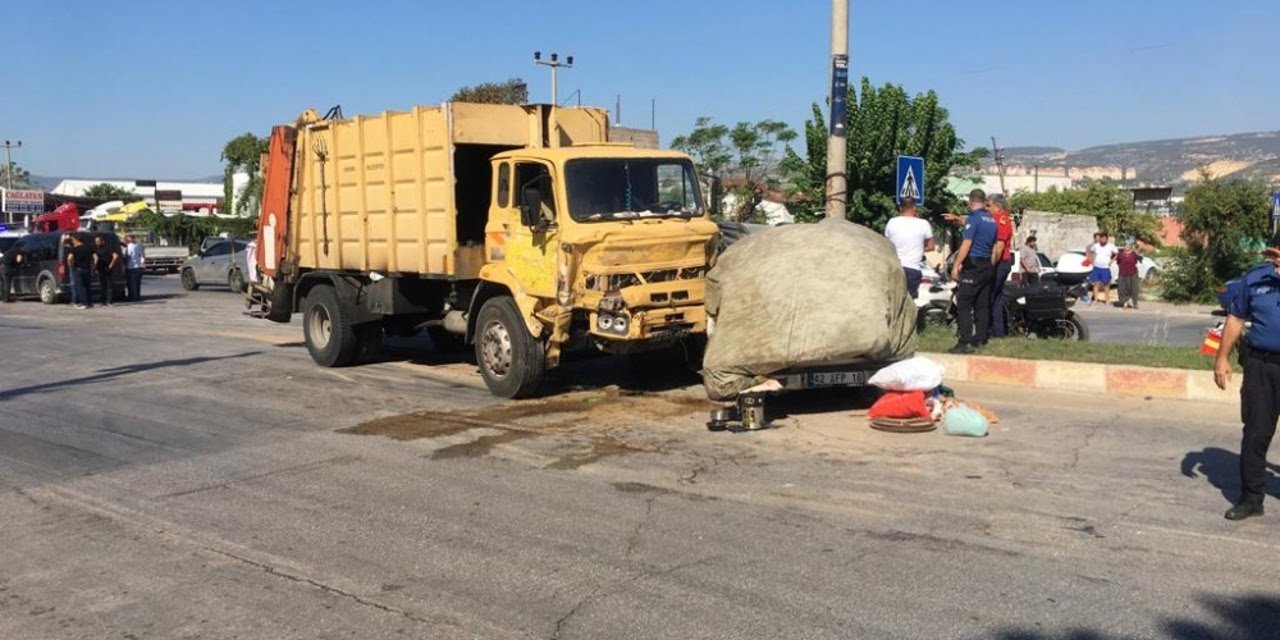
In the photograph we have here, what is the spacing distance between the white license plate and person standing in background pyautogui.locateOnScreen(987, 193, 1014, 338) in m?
3.24

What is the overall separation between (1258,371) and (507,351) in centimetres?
677

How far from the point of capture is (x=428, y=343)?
1609 cm

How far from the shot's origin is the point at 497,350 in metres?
11.0

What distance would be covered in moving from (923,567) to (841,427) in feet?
12.0

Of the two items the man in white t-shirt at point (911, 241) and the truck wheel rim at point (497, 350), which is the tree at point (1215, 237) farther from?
the truck wheel rim at point (497, 350)

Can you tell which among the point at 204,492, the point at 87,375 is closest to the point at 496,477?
the point at 204,492

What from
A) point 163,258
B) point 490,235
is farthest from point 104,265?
point 490,235

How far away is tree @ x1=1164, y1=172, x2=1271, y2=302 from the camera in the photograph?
25188mm

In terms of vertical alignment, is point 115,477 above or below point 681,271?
below

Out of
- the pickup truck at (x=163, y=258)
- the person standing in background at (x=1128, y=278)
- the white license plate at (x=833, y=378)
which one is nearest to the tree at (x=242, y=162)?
the pickup truck at (x=163, y=258)

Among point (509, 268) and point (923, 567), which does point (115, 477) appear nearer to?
point (509, 268)

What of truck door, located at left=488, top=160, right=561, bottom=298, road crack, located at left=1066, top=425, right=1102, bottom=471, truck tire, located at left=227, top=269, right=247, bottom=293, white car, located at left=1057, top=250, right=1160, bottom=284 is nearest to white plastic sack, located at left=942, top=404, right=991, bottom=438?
road crack, located at left=1066, top=425, right=1102, bottom=471

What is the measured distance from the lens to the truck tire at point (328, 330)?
1337cm

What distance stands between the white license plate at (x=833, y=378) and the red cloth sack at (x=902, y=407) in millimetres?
431
